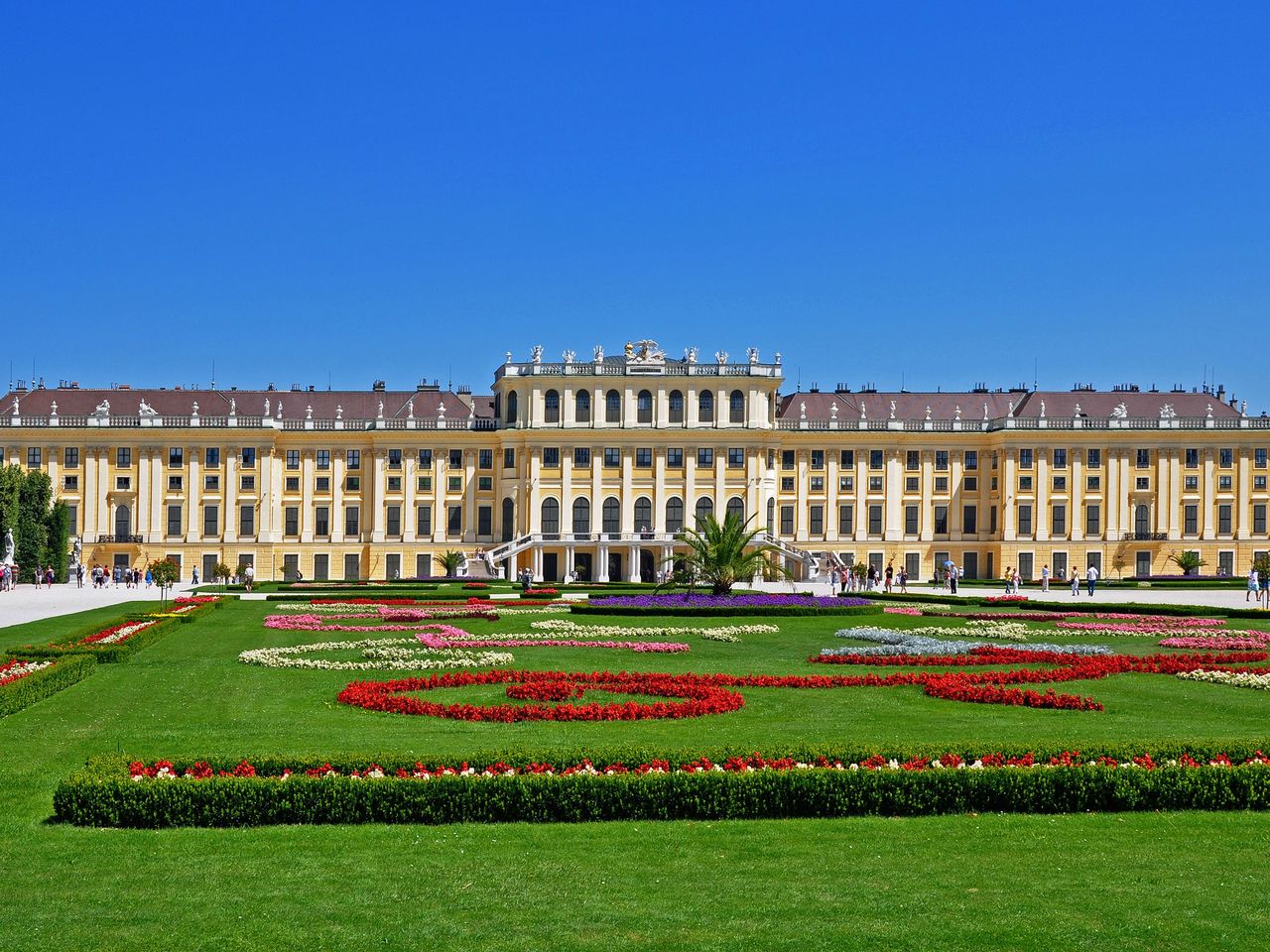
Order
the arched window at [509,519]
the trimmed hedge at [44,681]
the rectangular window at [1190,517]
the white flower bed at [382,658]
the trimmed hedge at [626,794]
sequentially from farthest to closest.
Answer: the rectangular window at [1190,517], the arched window at [509,519], the white flower bed at [382,658], the trimmed hedge at [44,681], the trimmed hedge at [626,794]

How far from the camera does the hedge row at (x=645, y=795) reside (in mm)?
11859

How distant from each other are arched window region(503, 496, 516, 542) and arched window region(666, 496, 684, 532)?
9019 millimetres

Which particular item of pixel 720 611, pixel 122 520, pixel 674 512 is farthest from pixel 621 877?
pixel 122 520

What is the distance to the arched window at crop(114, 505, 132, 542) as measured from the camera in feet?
249

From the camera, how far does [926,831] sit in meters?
11.8

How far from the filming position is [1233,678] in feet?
71.4

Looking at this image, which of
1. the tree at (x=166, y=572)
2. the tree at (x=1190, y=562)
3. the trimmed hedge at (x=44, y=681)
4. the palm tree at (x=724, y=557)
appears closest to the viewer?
the trimmed hedge at (x=44, y=681)

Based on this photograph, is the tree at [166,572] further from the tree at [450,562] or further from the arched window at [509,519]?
the arched window at [509,519]

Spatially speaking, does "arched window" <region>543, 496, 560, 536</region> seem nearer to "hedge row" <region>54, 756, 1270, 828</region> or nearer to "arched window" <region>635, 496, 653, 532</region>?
"arched window" <region>635, 496, 653, 532</region>

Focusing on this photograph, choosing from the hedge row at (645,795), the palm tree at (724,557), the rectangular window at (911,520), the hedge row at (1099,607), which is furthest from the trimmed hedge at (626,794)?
the rectangular window at (911,520)

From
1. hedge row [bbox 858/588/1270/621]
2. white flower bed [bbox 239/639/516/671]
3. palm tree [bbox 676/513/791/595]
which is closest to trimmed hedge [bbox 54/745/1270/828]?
white flower bed [bbox 239/639/516/671]

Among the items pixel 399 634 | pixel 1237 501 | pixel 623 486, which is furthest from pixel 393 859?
pixel 1237 501

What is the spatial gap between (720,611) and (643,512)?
128 feet

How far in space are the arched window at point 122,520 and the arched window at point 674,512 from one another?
30840 millimetres
